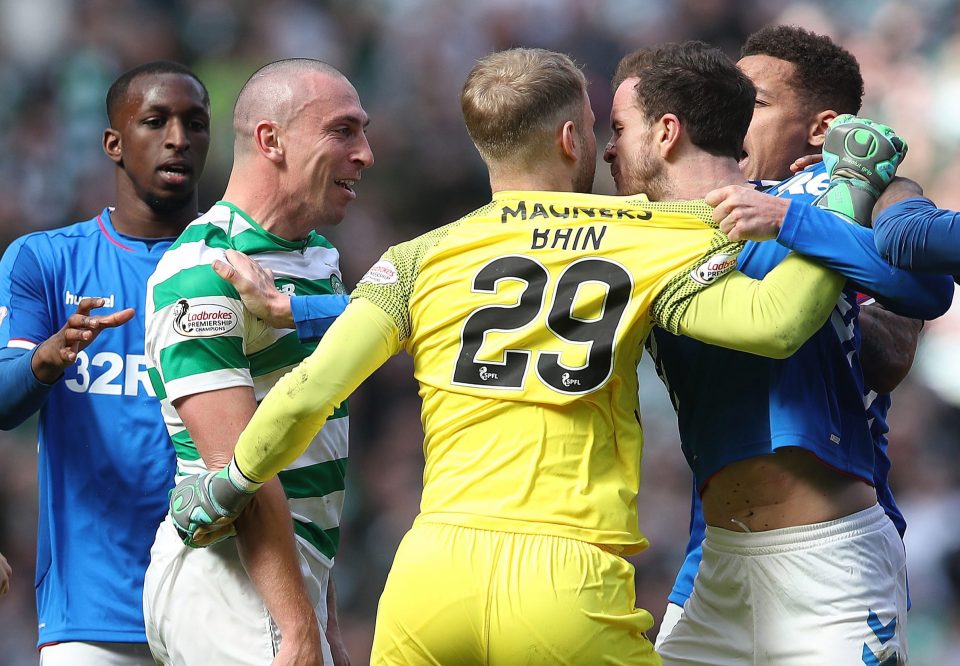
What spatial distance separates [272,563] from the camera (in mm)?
3152

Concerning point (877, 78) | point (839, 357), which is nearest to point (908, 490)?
point (877, 78)

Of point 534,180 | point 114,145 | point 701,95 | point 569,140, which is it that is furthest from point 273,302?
point 114,145

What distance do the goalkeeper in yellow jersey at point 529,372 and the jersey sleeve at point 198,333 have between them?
350 millimetres

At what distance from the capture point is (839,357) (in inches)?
126

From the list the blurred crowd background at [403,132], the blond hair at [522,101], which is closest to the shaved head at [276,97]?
the blond hair at [522,101]

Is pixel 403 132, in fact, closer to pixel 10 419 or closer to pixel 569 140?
pixel 10 419

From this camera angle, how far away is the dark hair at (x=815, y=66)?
12.8 feet

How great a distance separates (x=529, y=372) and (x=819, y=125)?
168cm

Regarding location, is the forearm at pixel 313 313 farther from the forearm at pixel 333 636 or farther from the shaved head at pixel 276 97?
the forearm at pixel 333 636

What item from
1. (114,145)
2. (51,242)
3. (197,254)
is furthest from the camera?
(114,145)

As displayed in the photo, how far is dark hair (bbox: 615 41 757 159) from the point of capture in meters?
3.14

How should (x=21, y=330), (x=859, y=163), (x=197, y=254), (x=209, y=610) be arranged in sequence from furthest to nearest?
(x=21, y=330), (x=197, y=254), (x=209, y=610), (x=859, y=163)

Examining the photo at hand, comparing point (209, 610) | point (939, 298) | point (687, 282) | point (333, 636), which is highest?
point (687, 282)

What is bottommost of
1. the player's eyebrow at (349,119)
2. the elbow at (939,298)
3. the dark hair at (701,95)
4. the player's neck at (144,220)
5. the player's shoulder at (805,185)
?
the player's neck at (144,220)
